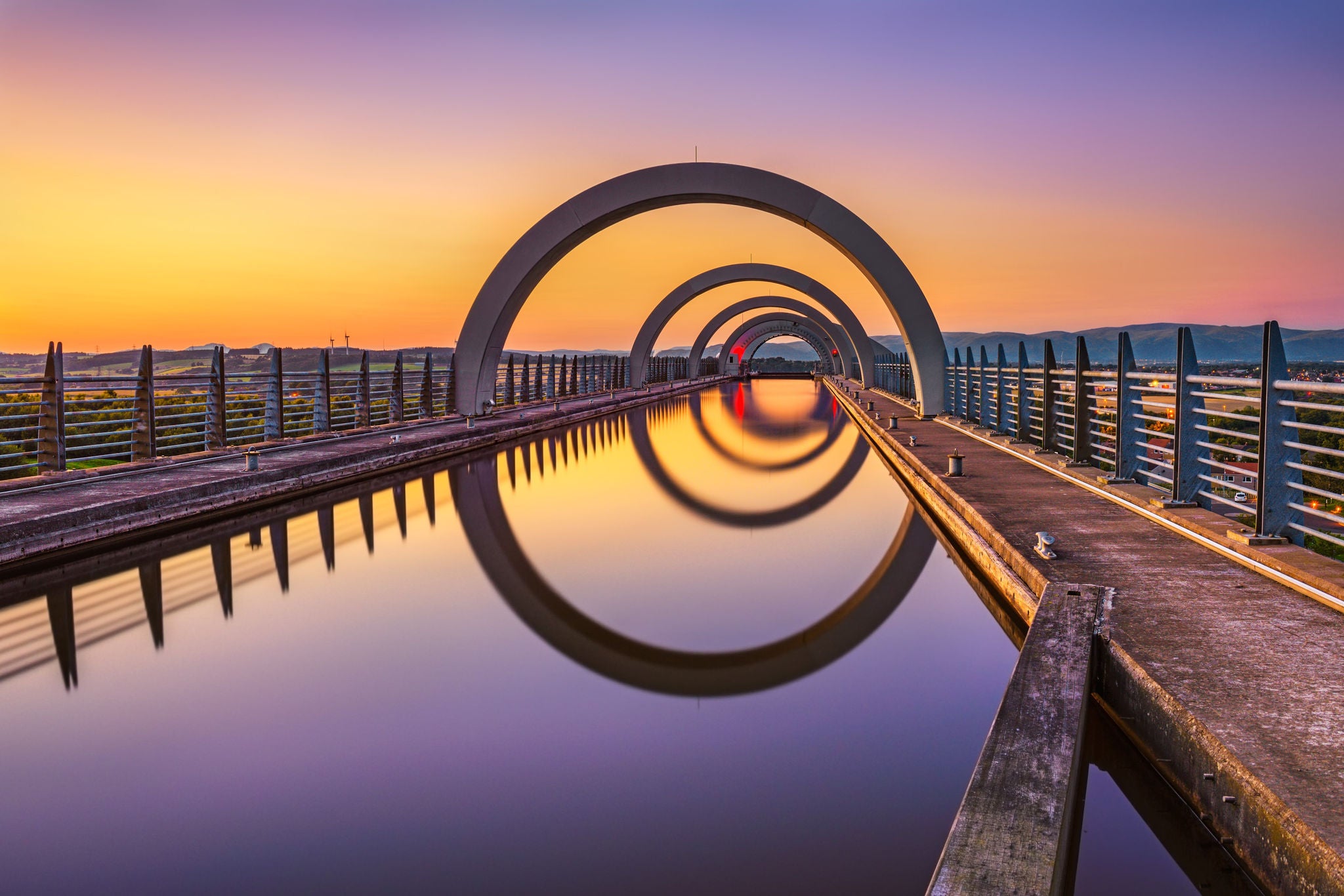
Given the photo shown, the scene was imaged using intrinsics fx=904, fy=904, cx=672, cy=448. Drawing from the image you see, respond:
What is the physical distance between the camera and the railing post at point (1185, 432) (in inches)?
273

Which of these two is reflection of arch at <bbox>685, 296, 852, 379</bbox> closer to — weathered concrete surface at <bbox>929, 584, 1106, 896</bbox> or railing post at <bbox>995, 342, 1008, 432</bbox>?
railing post at <bbox>995, 342, 1008, 432</bbox>

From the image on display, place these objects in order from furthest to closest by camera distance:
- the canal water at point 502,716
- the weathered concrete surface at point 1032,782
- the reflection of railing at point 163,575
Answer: the reflection of railing at point 163,575 < the canal water at point 502,716 < the weathered concrete surface at point 1032,782

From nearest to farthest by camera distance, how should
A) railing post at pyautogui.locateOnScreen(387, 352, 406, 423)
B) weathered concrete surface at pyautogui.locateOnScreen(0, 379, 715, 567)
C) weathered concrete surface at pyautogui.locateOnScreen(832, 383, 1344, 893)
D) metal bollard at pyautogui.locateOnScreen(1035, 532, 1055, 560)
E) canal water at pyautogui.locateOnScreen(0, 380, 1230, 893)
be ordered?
1. weathered concrete surface at pyautogui.locateOnScreen(832, 383, 1344, 893)
2. canal water at pyautogui.locateOnScreen(0, 380, 1230, 893)
3. metal bollard at pyautogui.locateOnScreen(1035, 532, 1055, 560)
4. weathered concrete surface at pyautogui.locateOnScreen(0, 379, 715, 567)
5. railing post at pyautogui.locateOnScreen(387, 352, 406, 423)

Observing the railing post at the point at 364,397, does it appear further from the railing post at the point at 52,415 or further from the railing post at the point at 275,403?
the railing post at the point at 52,415

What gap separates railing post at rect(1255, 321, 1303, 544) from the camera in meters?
5.55

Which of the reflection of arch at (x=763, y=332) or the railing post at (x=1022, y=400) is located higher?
the reflection of arch at (x=763, y=332)

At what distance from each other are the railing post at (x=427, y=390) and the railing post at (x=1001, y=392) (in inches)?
416

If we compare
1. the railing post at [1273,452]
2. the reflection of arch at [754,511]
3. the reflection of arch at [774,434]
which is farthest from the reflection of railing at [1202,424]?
the reflection of arch at [774,434]

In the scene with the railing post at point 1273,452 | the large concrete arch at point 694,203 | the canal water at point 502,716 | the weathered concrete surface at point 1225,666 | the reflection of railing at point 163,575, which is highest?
the large concrete arch at point 694,203

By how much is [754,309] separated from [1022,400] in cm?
4055

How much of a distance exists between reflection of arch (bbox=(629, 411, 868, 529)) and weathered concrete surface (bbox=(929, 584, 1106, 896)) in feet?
15.9

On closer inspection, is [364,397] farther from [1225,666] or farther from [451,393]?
[1225,666]

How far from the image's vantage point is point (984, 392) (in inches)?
624

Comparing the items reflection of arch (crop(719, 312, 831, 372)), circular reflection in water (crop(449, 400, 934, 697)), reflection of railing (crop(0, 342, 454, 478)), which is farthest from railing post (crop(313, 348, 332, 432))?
reflection of arch (crop(719, 312, 831, 372))
